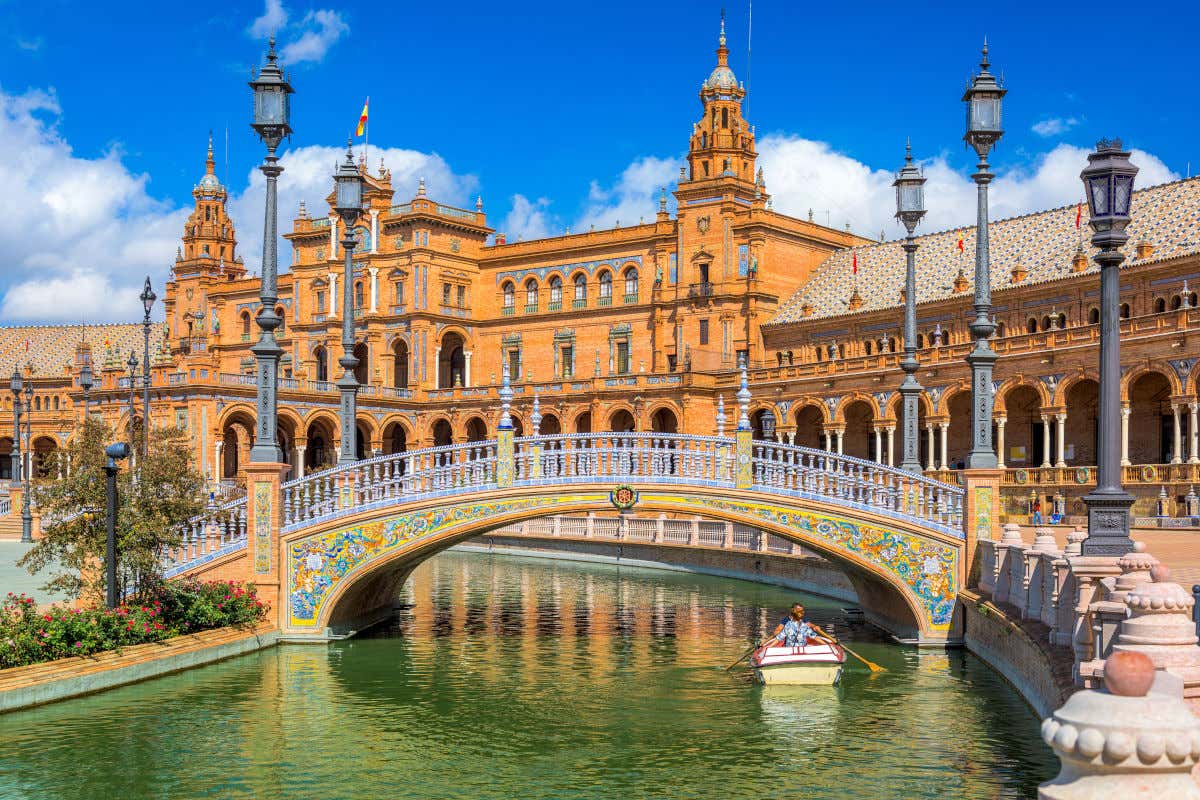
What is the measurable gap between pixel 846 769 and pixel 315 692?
765 cm

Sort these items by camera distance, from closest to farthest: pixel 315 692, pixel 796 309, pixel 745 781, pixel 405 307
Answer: pixel 745 781
pixel 315 692
pixel 796 309
pixel 405 307

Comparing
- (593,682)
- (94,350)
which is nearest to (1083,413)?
(593,682)

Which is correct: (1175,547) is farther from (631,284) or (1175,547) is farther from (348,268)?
(631,284)

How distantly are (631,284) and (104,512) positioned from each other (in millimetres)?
49068

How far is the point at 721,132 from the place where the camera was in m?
61.9

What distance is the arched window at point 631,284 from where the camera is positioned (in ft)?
218

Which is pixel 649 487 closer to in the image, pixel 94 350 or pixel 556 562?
pixel 556 562

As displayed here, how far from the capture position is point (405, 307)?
69562mm

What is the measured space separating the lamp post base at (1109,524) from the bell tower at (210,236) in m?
76.9

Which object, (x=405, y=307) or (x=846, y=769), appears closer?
(x=846, y=769)

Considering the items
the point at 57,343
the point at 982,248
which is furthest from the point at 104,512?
the point at 57,343

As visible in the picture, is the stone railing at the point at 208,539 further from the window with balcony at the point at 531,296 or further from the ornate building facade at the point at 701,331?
the window with balcony at the point at 531,296

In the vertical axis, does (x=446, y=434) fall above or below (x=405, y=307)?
below

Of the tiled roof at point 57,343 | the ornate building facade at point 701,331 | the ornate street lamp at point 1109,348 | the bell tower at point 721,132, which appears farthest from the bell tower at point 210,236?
the ornate street lamp at point 1109,348
